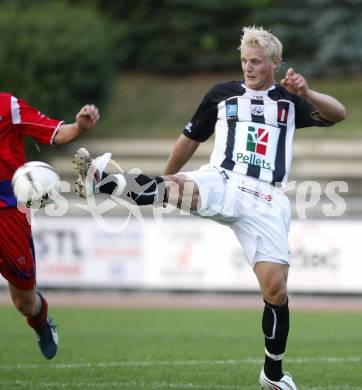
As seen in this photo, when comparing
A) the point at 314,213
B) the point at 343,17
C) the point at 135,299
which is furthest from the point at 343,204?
the point at 343,17

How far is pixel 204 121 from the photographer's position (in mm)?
7164

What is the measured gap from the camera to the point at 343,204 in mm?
16688

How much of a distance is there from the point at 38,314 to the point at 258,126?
235 centimetres

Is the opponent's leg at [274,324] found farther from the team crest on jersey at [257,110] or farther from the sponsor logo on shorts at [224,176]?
the team crest on jersey at [257,110]

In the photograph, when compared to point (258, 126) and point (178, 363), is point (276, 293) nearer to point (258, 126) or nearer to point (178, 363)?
point (258, 126)

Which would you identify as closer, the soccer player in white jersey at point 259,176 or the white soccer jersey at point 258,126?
the soccer player in white jersey at point 259,176

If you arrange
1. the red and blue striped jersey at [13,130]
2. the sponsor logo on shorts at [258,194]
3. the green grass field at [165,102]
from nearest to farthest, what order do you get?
the sponsor logo on shorts at [258,194] → the red and blue striped jersey at [13,130] → the green grass field at [165,102]

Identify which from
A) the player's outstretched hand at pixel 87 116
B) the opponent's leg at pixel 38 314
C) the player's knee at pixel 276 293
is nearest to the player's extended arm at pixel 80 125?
the player's outstretched hand at pixel 87 116

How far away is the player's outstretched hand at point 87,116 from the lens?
6.80 metres

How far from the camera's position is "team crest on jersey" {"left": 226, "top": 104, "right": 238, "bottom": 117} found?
6.95m

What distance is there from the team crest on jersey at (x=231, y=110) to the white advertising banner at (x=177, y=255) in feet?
28.5

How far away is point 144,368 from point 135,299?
318 inches

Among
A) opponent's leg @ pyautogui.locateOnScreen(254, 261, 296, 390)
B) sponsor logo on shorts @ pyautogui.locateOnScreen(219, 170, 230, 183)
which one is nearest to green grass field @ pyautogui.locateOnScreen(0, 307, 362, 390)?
opponent's leg @ pyautogui.locateOnScreen(254, 261, 296, 390)

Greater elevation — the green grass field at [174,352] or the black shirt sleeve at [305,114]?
the black shirt sleeve at [305,114]
